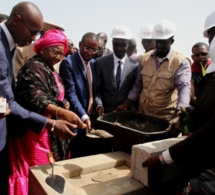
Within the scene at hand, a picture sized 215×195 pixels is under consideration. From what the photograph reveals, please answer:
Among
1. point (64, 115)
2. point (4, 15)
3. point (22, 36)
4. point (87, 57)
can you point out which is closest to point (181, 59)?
point (87, 57)

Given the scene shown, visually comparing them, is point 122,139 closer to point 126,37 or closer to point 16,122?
point 16,122

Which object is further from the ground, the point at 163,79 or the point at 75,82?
the point at 163,79

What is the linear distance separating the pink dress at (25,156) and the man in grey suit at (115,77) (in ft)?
3.17

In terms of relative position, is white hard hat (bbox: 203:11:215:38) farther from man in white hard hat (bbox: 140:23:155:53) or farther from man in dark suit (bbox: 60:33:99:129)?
man in white hard hat (bbox: 140:23:155:53)

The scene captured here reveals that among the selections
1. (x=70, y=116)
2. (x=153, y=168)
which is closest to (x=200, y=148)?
(x=153, y=168)

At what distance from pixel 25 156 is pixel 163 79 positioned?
1679mm

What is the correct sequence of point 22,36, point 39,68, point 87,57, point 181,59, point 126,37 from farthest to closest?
point 126,37
point 87,57
point 181,59
point 39,68
point 22,36

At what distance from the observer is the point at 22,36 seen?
1.88m

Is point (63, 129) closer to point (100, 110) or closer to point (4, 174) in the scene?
point (4, 174)

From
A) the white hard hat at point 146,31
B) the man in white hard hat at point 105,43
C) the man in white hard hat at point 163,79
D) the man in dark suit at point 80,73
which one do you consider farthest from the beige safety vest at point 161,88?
the white hard hat at point 146,31

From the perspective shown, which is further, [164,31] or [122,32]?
[122,32]

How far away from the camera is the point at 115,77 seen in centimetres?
302

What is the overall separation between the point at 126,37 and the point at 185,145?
81.8 inches

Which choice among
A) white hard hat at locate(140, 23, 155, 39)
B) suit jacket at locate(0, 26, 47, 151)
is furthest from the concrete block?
white hard hat at locate(140, 23, 155, 39)
